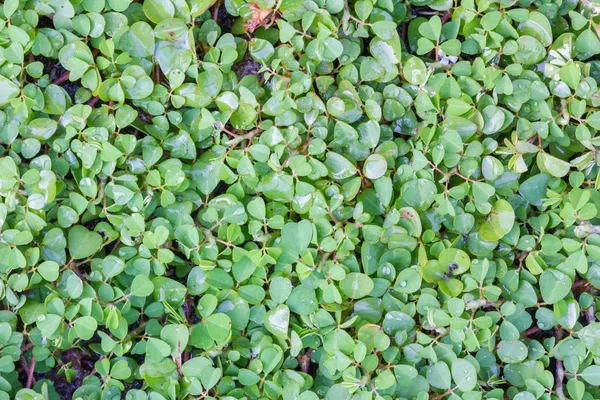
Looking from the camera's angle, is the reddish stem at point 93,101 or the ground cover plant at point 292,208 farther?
the reddish stem at point 93,101

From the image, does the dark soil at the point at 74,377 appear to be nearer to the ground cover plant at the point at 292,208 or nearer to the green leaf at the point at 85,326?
the ground cover plant at the point at 292,208

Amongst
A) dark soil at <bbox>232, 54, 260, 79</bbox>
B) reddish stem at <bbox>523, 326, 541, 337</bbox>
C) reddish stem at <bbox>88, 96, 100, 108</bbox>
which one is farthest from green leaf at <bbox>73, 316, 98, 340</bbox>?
reddish stem at <bbox>523, 326, 541, 337</bbox>

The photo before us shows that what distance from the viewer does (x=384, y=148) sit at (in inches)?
64.7

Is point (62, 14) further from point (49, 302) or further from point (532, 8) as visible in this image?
point (532, 8)

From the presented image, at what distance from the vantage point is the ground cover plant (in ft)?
5.11

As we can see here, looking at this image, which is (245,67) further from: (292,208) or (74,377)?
(74,377)

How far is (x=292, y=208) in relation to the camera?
163 cm

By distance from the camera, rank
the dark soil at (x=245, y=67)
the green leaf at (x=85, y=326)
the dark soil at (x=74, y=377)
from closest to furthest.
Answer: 1. the green leaf at (x=85, y=326)
2. the dark soil at (x=74, y=377)
3. the dark soil at (x=245, y=67)

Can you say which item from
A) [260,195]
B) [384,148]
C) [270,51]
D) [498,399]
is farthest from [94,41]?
[498,399]

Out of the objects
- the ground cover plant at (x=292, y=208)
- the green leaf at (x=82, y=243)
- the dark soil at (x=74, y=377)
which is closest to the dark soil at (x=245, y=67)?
the ground cover plant at (x=292, y=208)

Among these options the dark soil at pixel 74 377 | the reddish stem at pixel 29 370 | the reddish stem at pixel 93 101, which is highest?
the reddish stem at pixel 93 101

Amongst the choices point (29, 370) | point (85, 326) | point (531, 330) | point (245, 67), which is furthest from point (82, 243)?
point (531, 330)

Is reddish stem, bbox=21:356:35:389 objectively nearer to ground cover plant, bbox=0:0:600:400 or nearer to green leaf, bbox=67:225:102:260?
ground cover plant, bbox=0:0:600:400

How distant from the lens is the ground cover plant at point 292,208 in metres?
1.56
